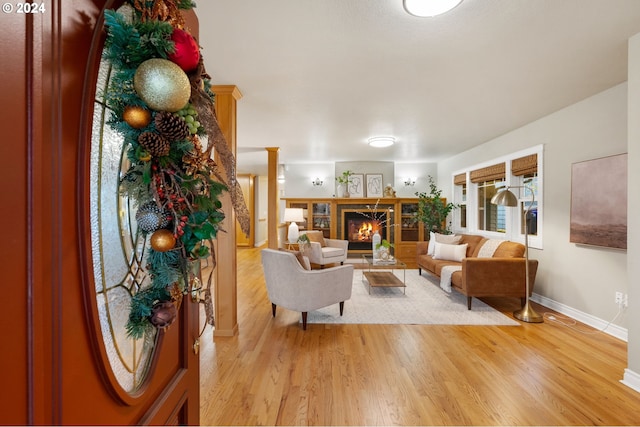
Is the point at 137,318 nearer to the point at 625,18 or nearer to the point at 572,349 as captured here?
the point at 625,18

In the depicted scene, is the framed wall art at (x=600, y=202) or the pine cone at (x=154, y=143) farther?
the framed wall art at (x=600, y=202)

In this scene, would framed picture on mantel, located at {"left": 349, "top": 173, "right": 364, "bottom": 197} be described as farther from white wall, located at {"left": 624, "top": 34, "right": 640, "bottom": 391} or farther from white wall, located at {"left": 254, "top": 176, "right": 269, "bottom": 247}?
white wall, located at {"left": 624, "top": 34, "right": 640, "bottom": 391}

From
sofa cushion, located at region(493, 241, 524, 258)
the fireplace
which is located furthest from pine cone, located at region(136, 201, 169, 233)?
the fireplace

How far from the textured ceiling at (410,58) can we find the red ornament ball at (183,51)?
1.39m

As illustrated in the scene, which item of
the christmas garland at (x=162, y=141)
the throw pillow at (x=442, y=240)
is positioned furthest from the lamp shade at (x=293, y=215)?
the christmas garland at (x=162, y=141)

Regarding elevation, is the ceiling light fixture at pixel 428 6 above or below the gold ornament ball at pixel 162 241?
above

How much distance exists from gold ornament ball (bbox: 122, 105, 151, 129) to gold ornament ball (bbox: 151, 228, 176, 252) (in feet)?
0.64

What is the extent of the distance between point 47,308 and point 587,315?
4.32 metres

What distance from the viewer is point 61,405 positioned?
0.40 meters

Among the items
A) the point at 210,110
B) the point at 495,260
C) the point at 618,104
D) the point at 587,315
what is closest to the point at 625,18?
the point at 618,104

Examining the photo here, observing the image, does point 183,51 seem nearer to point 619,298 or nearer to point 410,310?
point 410,310

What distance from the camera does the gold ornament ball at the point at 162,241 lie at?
529 millimetres

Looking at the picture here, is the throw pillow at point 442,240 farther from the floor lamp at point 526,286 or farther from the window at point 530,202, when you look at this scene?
the floor lamp at point 526,286

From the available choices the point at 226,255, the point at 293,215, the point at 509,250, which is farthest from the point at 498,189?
the point at 226,255
